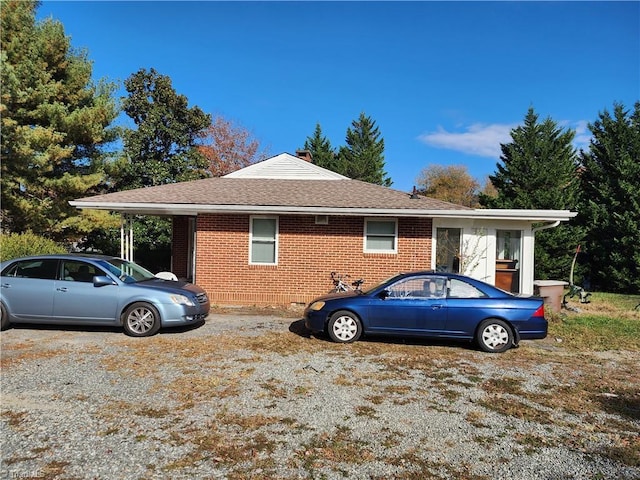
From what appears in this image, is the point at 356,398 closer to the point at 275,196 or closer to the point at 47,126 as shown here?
the point at 275,196

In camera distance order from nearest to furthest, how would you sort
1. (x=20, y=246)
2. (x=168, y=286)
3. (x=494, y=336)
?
1. (x=494, y=336)
2. (x=168, y=286)
3. (x=20, y=246)

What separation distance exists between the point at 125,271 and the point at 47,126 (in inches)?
425

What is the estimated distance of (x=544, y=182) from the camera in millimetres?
22031

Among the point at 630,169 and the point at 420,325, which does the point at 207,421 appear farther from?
the point at 630,169

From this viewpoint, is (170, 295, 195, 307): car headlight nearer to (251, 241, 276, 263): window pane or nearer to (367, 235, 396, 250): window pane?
(251, 241, 276, 263): window pane

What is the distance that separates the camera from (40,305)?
7797mm

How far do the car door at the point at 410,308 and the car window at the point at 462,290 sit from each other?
152mm

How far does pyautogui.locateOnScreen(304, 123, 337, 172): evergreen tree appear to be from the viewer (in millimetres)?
37250

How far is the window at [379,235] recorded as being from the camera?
1182 centimetres

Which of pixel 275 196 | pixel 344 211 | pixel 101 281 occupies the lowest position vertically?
pixel 101 281

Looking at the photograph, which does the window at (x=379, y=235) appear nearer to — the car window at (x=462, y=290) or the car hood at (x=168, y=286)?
the car window at (x=462, y=290)

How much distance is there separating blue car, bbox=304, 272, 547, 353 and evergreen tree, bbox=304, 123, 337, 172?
30187mm

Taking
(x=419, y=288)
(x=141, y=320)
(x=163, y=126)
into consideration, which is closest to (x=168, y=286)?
(x=141, y=320)

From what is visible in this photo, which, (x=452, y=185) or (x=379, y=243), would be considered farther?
(x=452, y=185)
